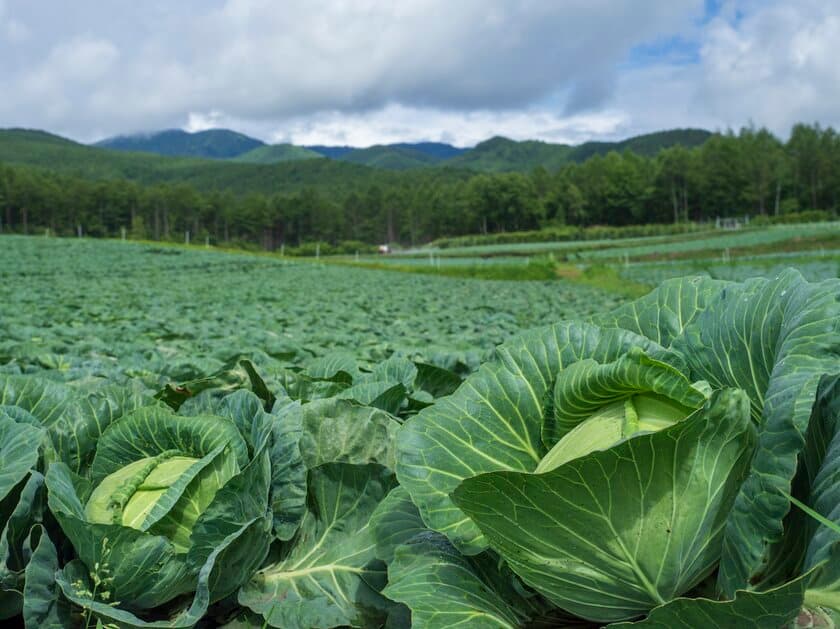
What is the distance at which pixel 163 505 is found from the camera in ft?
4.81

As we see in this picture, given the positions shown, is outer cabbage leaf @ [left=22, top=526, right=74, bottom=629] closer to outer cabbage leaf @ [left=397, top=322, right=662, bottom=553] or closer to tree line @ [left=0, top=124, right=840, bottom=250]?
outer cabbage leaf @ [left=397, top=322, right=662, bottom=553]

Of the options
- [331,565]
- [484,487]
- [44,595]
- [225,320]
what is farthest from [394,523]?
[225,320]

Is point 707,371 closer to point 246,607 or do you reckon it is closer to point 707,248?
point 246,607

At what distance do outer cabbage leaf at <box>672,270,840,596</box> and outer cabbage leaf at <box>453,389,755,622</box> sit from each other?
53mm

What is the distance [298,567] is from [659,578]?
2.93ft

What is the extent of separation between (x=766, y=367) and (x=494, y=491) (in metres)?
0.62

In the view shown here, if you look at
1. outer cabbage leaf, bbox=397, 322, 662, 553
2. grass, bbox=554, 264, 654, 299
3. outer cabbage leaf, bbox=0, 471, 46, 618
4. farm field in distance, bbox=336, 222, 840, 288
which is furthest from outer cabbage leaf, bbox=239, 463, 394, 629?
farm field in distance, bbox=336, 222, 840, 288

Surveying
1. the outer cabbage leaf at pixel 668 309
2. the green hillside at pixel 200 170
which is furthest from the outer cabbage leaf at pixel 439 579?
the green hillside at pixel 200 170

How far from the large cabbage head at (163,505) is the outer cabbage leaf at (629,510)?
56 centimetres

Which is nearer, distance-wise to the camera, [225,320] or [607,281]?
[225,320]

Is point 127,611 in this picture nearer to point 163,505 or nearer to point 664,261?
point 163,505

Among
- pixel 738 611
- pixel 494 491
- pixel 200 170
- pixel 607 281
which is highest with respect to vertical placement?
pixel 200 170

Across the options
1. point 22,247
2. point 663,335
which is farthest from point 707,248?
point 663,335

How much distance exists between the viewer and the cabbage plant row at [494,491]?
111cm
